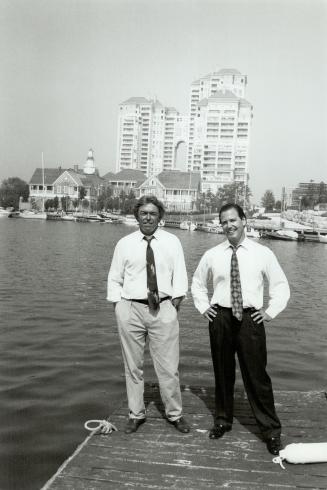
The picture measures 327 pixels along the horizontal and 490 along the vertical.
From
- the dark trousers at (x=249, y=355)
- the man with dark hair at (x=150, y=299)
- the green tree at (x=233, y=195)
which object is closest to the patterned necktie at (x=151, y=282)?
the man with dark hair at (x=150, y=299)

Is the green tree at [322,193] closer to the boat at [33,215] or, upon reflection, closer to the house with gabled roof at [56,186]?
the house with gabled roof at [56,186]

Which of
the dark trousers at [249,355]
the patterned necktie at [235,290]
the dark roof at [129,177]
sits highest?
the dark roof at [129,177]

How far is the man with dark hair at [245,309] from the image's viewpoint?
4.91 meters

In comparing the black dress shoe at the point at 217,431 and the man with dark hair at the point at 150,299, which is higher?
the man with dark hair at the point at 150,299

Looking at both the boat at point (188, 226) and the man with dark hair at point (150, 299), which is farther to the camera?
the boat at point (188, 226)

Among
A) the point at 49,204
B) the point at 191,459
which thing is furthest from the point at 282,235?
the point at 49,204

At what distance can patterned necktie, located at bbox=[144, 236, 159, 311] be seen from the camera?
5090 mm

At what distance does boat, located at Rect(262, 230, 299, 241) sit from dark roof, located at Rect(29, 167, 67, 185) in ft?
274

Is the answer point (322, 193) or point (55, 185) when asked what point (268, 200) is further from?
point (55, 185)

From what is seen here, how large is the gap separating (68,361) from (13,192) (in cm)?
14280

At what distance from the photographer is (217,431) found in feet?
16.7

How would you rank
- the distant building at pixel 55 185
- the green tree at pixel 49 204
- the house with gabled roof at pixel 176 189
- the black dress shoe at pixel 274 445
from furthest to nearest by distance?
the house with gabled roof at pixel 176 189
the distant building at pixel 55 185
the green tree at pixel 49 204
the black dress shoe at pixel 274 445

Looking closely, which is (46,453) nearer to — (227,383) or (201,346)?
(227,383)

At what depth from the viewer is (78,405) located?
8.12 metres
